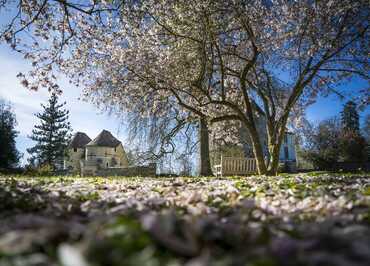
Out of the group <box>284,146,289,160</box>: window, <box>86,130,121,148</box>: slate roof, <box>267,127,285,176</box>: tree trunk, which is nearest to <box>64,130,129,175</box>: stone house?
<box>86,130,121,148</box>: slate roof

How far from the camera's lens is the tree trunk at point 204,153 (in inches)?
695

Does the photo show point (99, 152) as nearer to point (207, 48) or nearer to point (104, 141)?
point (104, 141)

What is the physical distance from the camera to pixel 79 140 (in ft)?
157

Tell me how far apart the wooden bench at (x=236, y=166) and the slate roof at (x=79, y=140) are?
34.4 m

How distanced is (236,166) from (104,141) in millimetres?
27482

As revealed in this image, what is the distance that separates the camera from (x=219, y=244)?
4.72 feet

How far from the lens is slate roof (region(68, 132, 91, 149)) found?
4703 centimetres

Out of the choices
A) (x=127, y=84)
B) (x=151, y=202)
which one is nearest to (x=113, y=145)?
(x=127, y=84)

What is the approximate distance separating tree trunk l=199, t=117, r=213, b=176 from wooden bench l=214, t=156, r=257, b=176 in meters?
1.03

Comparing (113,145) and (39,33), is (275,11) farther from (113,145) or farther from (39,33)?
(113,145)

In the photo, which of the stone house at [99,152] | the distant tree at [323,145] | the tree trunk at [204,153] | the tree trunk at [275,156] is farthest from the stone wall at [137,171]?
the stone house at [99,152]

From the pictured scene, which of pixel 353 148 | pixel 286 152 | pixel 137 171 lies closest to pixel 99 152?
pixel 286 152

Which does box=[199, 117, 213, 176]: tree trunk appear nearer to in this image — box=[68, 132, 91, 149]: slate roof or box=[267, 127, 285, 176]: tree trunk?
box=[267, 127, 285, 176]: tree trunk

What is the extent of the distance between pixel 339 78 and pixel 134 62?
27.2ft
